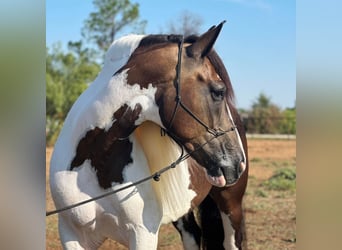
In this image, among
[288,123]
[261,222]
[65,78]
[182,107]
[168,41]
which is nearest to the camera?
[182,107]

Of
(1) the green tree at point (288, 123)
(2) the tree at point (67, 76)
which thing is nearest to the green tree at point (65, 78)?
(2) the tree at point (67, 76)

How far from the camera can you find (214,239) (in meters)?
3.12

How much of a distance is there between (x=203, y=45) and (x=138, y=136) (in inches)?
21.6

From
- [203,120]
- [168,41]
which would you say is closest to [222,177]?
[203,120]

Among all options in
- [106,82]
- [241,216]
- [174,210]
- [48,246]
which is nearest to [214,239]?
[241,216]

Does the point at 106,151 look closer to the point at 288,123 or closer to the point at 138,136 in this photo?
the point at 138,136

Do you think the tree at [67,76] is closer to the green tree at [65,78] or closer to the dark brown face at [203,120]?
the green tree at [65,78]

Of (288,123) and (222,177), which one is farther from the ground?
(288,123)

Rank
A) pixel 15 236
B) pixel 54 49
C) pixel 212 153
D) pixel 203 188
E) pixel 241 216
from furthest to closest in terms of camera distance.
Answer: pixel 54 49 → pixel 241 216 → pixel 203 188 → pixel 212 153 → pixel 15 236

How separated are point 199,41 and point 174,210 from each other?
88 cm

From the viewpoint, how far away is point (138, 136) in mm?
2125

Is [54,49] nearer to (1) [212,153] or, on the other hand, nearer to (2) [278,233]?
(2) [278,233]

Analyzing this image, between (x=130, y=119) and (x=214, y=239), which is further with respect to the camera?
(x=214, y=239)

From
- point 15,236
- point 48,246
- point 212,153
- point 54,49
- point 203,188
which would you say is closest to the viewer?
point 15,236
